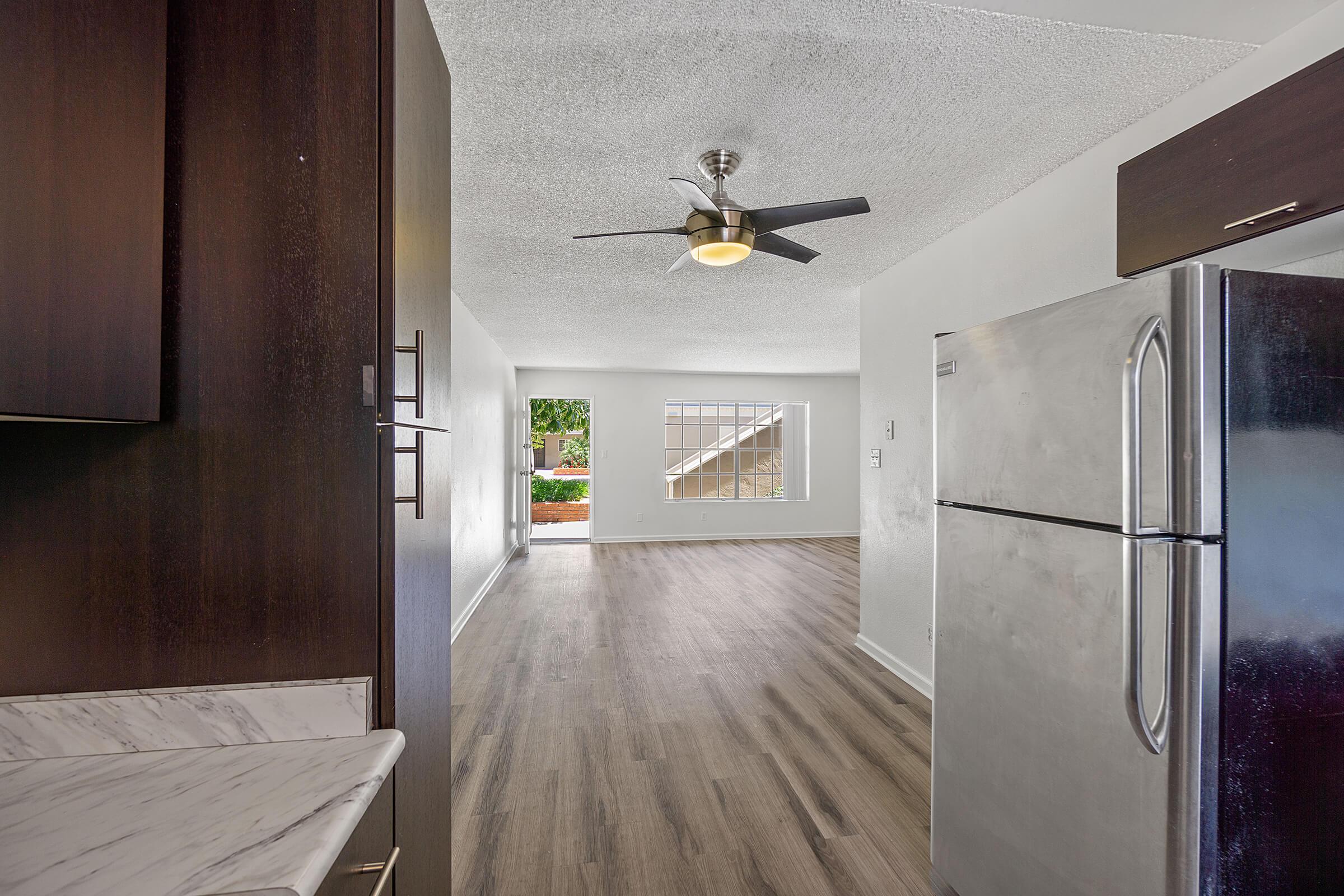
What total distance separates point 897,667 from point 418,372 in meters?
3.18

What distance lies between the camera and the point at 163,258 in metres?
0.94

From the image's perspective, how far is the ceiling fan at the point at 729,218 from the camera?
2.02m

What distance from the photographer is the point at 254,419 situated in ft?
3.14

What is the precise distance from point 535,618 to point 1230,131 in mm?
4402

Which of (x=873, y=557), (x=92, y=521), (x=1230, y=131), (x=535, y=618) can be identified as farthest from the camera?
(x=535, y=618)

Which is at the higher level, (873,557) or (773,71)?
(773,71)

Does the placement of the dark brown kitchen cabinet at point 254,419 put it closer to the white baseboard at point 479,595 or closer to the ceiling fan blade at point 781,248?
the ceiling fan blade at point 781,248

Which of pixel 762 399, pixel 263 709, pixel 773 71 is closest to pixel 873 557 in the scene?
pixel 773 71

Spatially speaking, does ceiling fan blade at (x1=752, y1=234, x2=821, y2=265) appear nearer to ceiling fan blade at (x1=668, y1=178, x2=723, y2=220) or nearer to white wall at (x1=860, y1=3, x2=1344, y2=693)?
ceiling fan blade at (x1=668, y1=178, x2=723, y2=220)

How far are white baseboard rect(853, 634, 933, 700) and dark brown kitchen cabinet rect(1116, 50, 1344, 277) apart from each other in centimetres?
223

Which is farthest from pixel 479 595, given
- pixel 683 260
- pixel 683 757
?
pixel 683 260

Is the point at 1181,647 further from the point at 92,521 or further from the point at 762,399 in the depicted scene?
the point at 762,399

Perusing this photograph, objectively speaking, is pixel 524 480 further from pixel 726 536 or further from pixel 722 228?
pixel 722 228

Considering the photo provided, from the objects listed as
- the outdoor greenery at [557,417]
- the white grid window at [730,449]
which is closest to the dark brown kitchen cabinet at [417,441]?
the white grid window at [730,449]
